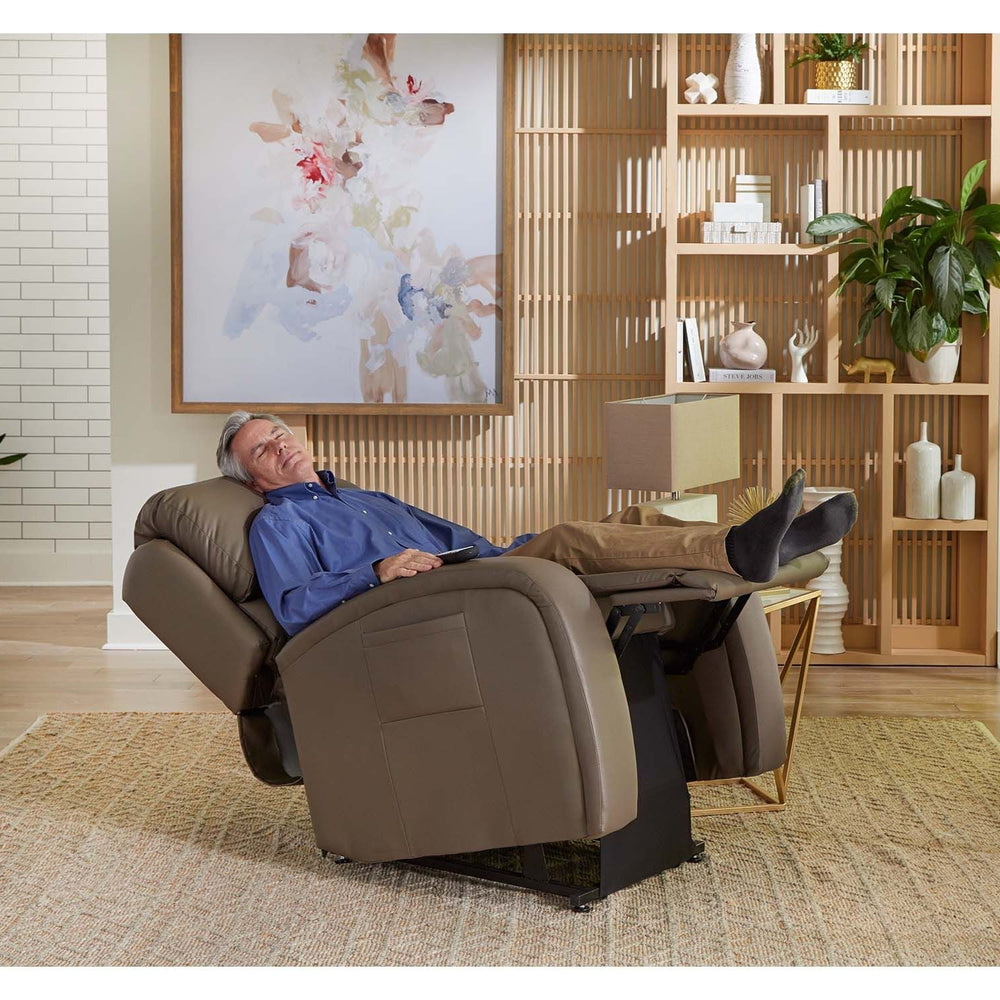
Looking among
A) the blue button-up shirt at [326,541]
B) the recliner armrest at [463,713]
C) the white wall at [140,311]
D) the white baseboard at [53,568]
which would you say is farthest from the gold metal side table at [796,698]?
the white baseboard at [53,568]

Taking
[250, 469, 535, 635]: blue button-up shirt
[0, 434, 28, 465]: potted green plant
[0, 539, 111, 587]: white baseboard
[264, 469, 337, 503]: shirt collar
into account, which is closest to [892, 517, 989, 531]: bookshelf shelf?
[250, 469, 535, 635]: blue button-up shirt

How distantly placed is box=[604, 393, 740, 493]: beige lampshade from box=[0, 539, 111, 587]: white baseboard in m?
3.70

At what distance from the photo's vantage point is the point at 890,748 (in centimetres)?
377

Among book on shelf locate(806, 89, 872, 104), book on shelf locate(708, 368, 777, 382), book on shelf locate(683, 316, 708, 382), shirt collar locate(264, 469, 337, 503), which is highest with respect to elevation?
book on shelf locate(806, 89, 872, 104)

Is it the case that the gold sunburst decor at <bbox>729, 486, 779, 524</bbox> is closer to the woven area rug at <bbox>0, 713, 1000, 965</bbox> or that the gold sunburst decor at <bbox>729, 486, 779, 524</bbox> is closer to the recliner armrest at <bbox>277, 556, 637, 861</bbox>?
the woven area rug at <bbox>0, 713, 1000, 965</bbox>

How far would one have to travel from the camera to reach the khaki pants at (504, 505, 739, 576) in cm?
244

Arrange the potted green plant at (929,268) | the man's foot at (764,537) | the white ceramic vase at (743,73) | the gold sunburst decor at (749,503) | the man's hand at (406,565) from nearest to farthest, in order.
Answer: the man's foot at (764,537)
the man's hand at (406,565)
the gold sunburst decor at (749,503)
the potted green plant at (929,268)
the white ceramic vase at (743,73)

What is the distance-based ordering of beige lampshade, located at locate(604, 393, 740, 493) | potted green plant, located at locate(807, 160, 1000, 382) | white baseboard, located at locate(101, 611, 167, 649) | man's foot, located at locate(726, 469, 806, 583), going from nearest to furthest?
1. man's foot, located at locate(726, 469, 806, 583)
2. beige lampshade, located at locate(604, 393, 740, 493)
3. potted green plant, located at locate(807, 160, 1000, 382)
4. white baseboard, located at locate(101, 611, 167, 649)

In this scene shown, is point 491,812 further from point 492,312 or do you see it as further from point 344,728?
point 492,312

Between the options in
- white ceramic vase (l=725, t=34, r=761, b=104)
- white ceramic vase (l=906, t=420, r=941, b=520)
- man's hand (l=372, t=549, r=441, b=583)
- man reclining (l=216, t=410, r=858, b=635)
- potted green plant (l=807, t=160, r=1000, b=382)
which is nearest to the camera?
man reclining (l=216, t=410, r=858, b=635)

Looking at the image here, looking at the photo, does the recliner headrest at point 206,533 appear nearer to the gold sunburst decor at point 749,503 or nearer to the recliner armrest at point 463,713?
the recliner armrest at point 463,713

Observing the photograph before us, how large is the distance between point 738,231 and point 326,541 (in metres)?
2.47

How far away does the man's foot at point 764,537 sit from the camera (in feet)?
7.63
